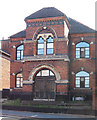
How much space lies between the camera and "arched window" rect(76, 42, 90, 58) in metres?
27.0

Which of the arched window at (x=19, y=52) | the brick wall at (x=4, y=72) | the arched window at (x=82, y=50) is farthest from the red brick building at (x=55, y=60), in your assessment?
the brick wall at (x=4, y=72)

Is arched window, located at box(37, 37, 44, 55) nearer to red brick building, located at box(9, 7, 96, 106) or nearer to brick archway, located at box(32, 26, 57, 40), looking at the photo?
red brick building, located at box(9, 7, 96, 106)

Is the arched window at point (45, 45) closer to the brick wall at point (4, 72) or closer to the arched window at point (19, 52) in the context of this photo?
the arched window at point (19, 52)

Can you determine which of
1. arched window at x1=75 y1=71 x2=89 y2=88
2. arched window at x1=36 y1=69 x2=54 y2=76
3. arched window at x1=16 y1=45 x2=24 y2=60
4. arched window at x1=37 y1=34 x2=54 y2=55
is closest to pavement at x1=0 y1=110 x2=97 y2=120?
arched window at x1=36 y1=69 x2=54 y2=76

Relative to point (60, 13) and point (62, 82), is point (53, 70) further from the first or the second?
point (60, 13)

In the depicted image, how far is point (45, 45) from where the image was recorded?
25422mm

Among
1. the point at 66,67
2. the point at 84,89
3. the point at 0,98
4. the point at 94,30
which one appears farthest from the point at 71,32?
the point at 0,98

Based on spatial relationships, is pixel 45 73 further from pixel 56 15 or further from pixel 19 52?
pixel 56 15

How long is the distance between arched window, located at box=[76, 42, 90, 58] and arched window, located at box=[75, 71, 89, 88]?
6.96 ft

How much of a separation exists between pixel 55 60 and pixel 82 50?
4.28 metres

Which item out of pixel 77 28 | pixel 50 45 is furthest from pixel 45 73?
pixel 77 28

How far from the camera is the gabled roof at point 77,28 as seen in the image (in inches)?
1087

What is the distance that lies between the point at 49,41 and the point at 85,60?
5126 millimetres

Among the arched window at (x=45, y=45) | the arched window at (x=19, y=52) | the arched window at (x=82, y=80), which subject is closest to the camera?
the arched window at (x=45, y=45)
